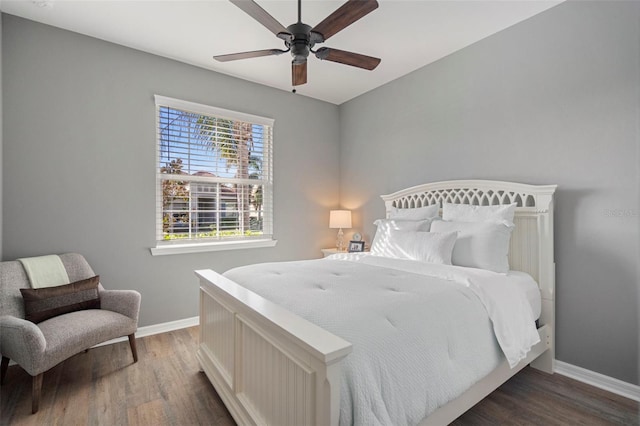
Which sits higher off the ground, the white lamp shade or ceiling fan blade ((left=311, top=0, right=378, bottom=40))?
ceiling fan blade ((left=311, top=0, right=378, bottom=40))

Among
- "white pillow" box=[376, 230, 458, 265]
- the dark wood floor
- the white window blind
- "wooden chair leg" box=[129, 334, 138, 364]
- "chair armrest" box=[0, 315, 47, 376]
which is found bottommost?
the dark wood floor

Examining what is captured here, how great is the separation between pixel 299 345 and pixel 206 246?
257 centimetres

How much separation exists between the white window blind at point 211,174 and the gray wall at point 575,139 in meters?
2.24

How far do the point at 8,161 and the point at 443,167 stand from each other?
3.90 meters

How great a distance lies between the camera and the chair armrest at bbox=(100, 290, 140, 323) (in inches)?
97.1

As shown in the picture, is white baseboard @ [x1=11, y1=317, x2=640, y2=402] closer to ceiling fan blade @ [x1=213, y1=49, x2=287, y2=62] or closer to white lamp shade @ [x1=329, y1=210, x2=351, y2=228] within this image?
white lamp shade @ [x1=329, y1=210, x2=351, y2=228]

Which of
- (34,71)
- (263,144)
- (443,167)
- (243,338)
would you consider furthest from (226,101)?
(243,338)

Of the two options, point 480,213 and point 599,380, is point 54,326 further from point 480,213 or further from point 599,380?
point 599,380

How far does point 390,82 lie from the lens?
3855mm

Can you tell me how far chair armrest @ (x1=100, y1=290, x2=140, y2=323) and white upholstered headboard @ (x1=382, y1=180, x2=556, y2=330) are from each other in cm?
299

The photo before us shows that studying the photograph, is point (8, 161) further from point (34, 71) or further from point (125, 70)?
point (125, 70)

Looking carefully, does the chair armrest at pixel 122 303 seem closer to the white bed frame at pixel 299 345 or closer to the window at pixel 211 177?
the white bed frame at pixel 299 345

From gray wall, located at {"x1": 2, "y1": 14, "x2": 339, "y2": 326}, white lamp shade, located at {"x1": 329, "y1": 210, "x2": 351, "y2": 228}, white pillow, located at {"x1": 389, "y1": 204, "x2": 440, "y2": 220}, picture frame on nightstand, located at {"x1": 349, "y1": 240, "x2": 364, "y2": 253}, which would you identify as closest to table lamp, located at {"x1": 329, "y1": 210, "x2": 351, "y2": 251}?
→ white lamp shade, located at {"x1": 329, "y1": 210, "x2": 351, "y2": 228}

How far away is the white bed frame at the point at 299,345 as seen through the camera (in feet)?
3.67
